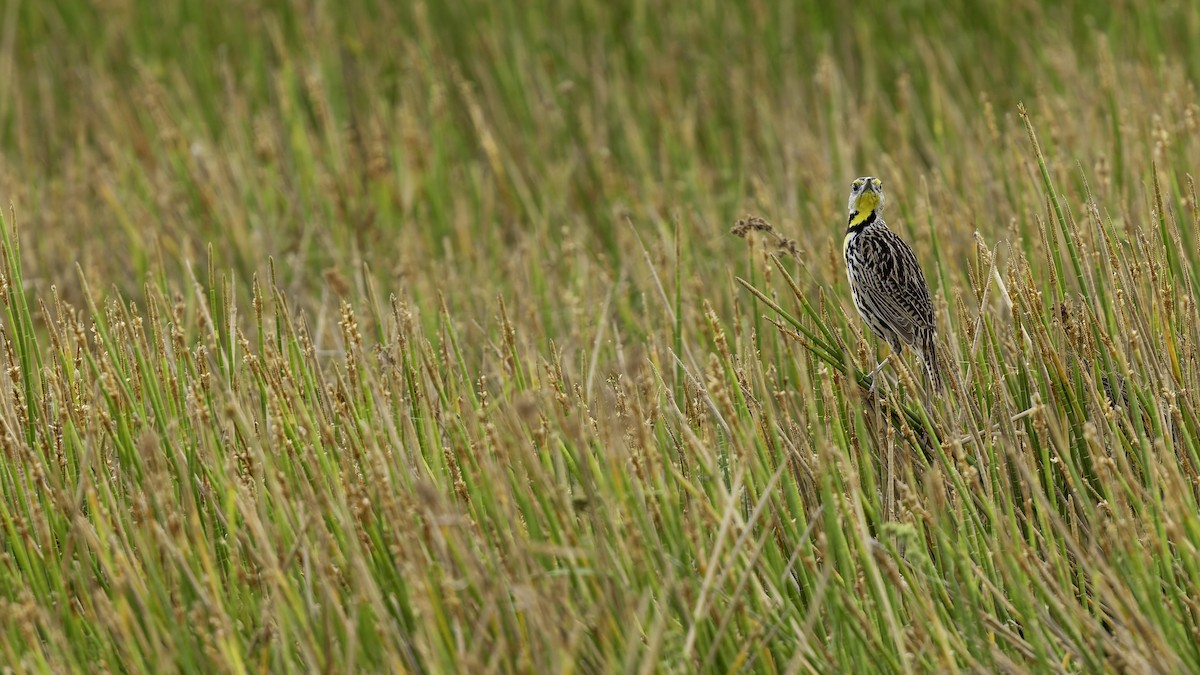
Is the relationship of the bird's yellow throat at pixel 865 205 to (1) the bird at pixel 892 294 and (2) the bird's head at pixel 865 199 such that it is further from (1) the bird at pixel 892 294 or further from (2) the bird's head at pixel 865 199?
(1) the bird at pixel 892 294

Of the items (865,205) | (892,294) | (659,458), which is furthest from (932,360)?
(659,458)

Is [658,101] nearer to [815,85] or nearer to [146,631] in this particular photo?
[815,85]

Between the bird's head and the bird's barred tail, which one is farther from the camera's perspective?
the bird's head

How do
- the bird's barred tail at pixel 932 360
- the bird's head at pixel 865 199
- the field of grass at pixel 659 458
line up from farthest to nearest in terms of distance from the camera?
the bird's head at pixel 865 199 < the bird's barred tail at pixel 932 360 < the field of grass at pixel 659 458

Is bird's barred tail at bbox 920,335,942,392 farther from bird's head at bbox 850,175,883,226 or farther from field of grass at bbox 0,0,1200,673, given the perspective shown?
bird's head at bbox 850,175,883,226

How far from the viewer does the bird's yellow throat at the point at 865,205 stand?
12.4 ft

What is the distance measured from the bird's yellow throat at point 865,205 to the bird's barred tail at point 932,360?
56 cm

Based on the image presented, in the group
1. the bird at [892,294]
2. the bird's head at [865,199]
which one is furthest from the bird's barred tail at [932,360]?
the bird's head at [865,199]

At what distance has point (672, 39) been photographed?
732 cm

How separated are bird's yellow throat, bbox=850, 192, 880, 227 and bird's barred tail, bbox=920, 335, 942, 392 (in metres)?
0.56

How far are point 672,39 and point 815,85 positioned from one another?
0.80 m

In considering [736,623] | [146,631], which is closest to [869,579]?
[736,623]

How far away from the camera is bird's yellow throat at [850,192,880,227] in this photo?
12.4ft

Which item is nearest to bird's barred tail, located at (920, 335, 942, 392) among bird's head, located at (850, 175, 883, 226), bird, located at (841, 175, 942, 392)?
bird, located at (841, 175, 942, 392)
